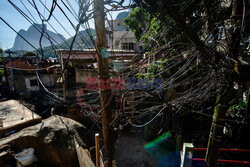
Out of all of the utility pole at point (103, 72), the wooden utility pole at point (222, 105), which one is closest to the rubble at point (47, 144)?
the utility pole at point (103, 72)

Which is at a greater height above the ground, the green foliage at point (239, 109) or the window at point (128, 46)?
the window at point (128, 46)

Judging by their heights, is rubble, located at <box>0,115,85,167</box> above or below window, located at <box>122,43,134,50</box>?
below

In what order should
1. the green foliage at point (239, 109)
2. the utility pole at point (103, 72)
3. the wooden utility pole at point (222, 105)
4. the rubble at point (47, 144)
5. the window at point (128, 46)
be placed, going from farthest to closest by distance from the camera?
the window at point (128, 46)
the green foliage at point (239, 109)
the rubble at point (47, 144)
the utility pole at point (103, 72)
the wooden utility pole at point (222, 105)

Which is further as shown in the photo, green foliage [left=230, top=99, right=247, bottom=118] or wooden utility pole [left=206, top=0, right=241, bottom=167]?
green foliage [left=230, top=99, right=247, bottom=118]

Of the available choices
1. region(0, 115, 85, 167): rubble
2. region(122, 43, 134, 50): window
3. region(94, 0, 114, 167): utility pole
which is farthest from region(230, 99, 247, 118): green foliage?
region(122, 43, 134, 50): window

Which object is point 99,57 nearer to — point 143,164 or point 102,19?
point 102,19

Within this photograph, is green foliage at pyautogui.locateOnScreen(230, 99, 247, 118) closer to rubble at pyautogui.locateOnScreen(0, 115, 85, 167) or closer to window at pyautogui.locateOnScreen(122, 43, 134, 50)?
Answer: rubble at pyautogui.locateOnScreen(0, 115, 85, 167)

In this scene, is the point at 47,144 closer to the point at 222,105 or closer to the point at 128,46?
the point at 222,105

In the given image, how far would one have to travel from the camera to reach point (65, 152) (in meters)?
3.83

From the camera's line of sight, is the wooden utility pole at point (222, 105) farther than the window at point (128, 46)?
No

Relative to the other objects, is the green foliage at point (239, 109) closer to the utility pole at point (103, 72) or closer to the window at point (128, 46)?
the utility pole at point (103, 72)

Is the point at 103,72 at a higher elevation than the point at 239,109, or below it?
higher

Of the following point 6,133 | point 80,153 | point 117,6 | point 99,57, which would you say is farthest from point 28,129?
point 117,6

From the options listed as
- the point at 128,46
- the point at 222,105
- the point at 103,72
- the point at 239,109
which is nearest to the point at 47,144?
the point at 103,72
